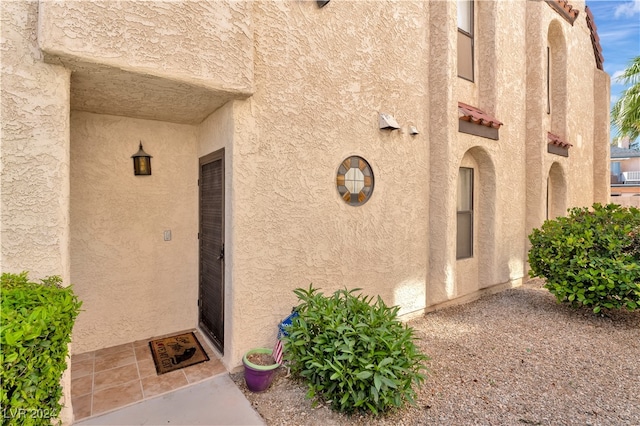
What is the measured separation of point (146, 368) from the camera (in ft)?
16.0

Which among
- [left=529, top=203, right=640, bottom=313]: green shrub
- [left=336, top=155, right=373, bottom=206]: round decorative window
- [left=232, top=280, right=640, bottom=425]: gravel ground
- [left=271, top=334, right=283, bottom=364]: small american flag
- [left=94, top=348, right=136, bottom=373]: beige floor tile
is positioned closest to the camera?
[left=232, top=280, right=640, bottom=425]: gravel ground

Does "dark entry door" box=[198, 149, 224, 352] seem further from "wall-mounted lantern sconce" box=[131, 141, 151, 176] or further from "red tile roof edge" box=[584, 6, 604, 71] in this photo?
"red tile roof edge" box=[584, 6, 604, 71]

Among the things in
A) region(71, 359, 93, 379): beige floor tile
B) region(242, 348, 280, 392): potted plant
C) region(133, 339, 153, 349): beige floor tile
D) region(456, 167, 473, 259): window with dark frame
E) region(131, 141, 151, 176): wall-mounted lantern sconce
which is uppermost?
region(131, 141, 151, 176): wall-mounted lantern sconce

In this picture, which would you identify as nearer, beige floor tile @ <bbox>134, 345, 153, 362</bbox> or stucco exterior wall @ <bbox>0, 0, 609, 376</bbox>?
stucco exterior wall @ <bbox>0, 0, 609, 376</bbox>

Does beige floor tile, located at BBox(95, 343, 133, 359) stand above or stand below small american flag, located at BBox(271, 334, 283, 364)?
below

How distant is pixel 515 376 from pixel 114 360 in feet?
21.0

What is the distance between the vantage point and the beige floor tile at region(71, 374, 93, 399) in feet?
13.9

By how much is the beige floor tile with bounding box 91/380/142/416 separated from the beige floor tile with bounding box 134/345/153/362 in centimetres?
70

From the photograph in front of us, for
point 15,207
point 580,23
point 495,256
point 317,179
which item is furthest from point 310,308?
point 580,23

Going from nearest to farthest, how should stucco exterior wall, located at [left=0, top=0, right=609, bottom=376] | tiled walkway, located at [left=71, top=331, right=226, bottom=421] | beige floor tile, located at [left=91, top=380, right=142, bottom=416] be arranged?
1. stucco exterior wall, located at [left=0, top=0, right=609, bottom=376]
2. beige floor tile, located at [left=91, top=380, right=142, bottom=416]
3. tiled walkway, located at [left=71, top=331, right=226, bottom=421]

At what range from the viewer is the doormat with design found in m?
4.99

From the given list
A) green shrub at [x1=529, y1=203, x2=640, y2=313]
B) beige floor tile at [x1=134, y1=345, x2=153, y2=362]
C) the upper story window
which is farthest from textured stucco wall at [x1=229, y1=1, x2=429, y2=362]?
green shrub at [x1=529, y1=203, x2=640, y2=313]

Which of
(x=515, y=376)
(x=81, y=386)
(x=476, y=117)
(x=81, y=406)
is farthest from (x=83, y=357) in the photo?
(x=476, y=117)

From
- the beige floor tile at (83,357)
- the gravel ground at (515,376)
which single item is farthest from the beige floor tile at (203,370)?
the beige floor tile at (83,357)
